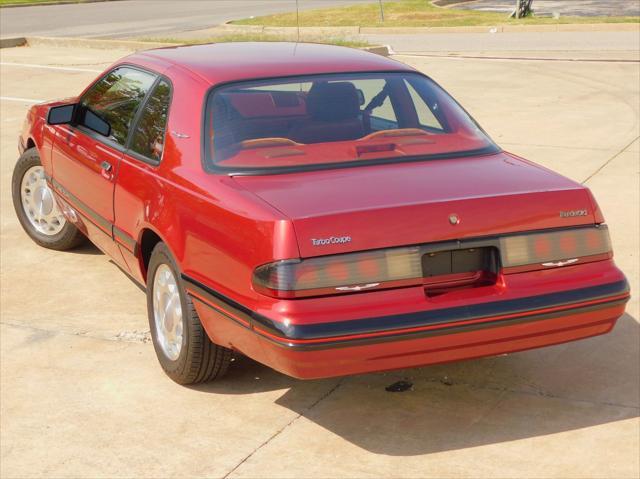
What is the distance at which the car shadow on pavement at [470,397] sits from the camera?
4707 mm

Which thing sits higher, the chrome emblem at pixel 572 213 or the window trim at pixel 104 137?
the window trim at pixel 104 137

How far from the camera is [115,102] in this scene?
6.20m

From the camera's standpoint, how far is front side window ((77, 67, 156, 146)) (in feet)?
19.3

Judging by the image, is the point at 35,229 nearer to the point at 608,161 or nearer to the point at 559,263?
the point at 559,263

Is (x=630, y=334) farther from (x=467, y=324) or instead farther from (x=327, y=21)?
(x=327, y=21)

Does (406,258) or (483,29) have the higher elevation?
(406,258)

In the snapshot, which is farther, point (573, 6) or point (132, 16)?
point (573, 6)

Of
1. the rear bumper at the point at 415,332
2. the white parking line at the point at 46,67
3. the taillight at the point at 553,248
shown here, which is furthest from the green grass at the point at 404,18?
the rear bumper at the point at 415,332

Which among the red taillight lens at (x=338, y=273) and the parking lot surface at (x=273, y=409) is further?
the parking lot surface at (x=273, y=409)

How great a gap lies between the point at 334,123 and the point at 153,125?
94cm

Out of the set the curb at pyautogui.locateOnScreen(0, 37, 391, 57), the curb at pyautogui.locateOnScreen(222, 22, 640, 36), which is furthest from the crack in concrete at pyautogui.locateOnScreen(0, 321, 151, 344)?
the curb at pyautogui.locateOnScreen(222, 22, 640, 36)

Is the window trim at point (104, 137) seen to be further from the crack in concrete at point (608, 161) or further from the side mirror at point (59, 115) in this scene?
the crack in concrete at point (608, 161)

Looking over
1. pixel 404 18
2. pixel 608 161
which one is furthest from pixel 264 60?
pixel 404 18

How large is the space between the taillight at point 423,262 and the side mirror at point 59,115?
2.58m
